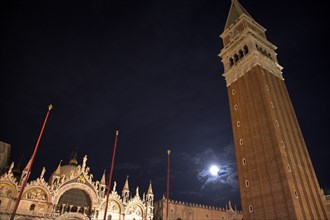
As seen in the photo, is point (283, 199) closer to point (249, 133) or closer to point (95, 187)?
point (249, 133)

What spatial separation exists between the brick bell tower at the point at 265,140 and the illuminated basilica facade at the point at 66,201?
55.9ft

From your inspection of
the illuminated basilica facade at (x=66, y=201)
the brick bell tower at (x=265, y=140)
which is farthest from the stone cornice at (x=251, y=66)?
the illuminated basilica facade at (x=66, y=201)

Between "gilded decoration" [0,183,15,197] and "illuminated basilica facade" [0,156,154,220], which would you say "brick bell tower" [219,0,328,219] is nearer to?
"illuminated basilica facade" [0,156,154,220]

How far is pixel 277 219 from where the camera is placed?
25562 mm

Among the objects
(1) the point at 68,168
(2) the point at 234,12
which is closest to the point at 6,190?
(1) the point at 68,168

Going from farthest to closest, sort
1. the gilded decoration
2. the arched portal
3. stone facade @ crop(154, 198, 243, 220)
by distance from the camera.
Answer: stone facade @ crop(154, 198, 243, 220) < the arched portal < the gilded decoration

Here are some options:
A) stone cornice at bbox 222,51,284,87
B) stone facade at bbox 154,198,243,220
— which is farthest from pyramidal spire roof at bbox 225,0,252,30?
stone facade at bbox 154,198,243,220

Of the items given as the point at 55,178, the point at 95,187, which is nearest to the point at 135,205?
the point at 95,187

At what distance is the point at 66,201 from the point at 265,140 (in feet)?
87.9

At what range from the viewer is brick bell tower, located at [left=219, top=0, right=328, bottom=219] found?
26.5m

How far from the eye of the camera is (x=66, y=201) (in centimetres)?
3356

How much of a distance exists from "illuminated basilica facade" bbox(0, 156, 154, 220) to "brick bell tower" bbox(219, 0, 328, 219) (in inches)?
671

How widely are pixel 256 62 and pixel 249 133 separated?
10.9 metres

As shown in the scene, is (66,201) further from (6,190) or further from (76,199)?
(6,190)
